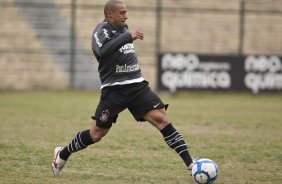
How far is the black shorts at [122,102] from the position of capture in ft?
25.1

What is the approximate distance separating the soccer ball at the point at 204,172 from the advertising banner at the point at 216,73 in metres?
16.1

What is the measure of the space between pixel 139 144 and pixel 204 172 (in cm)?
377

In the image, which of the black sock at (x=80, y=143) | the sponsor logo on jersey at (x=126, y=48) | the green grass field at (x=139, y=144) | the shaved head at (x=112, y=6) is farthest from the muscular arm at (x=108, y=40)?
the green grass field at (x=139, y=144)

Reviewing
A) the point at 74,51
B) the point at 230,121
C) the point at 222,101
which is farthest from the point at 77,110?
the point at 74,51

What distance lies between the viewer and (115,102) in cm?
767

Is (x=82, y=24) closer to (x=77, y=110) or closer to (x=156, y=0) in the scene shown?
(x=156, y=0)

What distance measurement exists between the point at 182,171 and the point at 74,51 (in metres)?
17.2

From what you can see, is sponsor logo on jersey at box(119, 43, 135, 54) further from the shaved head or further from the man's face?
the shaved head

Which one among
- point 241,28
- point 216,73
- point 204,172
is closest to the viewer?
point 204,172

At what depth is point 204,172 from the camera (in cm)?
723

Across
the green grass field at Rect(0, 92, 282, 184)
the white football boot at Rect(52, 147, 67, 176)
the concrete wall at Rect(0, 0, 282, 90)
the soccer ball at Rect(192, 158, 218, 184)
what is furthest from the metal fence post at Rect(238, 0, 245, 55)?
the soccer ball at Rect(192, 158, 218, 184)

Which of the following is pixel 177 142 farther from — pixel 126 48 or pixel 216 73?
pixel 216 73

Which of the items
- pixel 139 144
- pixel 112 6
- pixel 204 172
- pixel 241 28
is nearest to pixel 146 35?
pixel 241 28

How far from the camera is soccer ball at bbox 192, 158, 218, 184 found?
7238 mm
